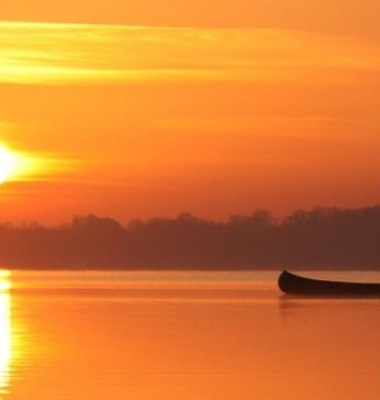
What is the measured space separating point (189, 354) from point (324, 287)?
64.8 meters

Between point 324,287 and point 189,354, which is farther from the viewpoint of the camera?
point 324,287

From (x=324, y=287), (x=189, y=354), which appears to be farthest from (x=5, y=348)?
(x=324, y=287)

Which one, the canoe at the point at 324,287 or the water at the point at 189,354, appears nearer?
the water at the point at 189,354

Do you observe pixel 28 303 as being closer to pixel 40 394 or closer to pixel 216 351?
pixel 216 351

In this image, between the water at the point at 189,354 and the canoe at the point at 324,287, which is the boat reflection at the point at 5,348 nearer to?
the water at the point at 189,354

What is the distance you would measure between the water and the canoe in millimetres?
29802

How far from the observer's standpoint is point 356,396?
38312 millimetres

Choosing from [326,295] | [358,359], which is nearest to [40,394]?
[358,359]

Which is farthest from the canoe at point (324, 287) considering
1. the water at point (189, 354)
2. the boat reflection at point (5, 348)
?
the boat reflection at point (5, 348)

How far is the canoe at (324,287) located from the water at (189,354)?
29.8 meters

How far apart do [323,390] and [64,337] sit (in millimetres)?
19162

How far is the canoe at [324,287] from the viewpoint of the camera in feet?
362

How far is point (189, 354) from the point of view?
49.3m

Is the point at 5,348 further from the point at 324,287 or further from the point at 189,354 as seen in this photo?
the point at 324,287
